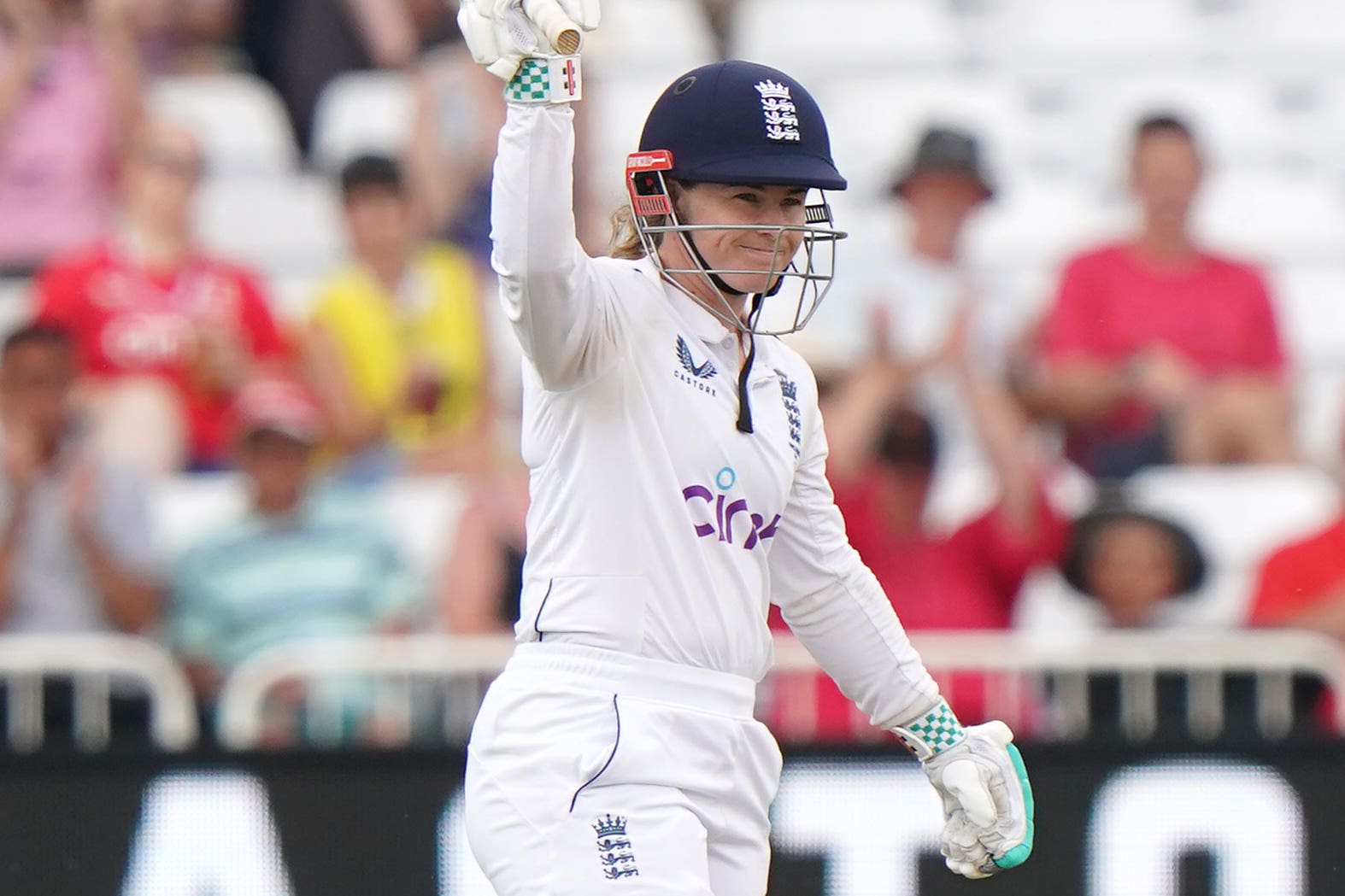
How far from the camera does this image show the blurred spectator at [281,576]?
21.5 feet

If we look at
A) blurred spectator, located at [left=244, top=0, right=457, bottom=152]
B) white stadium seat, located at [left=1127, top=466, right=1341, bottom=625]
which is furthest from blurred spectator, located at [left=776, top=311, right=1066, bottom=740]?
blurred spectator, located at [left=244, top=0, right=457, bottom=152]

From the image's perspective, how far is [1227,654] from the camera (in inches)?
237

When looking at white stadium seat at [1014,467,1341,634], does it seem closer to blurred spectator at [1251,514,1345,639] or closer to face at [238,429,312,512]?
blurred spectator at [1251,514,1345,639]

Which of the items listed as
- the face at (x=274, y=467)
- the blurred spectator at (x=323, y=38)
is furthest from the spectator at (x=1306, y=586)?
the blurred spectator at (x=323, y=38)

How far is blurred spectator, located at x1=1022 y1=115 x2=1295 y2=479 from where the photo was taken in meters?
7.18

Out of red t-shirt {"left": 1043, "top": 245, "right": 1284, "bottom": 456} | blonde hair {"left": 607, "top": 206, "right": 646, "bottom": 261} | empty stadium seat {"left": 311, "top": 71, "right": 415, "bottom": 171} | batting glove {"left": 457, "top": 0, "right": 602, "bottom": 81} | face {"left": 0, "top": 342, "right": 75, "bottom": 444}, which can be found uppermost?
batting glove {"left": 457, "top": 0, "right": 602, "bottom": 81}

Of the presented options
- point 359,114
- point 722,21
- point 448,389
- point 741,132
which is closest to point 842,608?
point 741,132

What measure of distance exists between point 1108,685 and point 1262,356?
1.86 meters

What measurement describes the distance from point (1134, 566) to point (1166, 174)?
5.40 feet

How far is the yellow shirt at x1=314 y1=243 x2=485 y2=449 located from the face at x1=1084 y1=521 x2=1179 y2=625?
200 centimetres

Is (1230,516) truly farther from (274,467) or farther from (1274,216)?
(274,467)

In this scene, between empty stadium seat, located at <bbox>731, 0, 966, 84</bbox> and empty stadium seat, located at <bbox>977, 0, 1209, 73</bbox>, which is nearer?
empty stadium seat, located at <bbox>731, 0, 966, 84</bbox>

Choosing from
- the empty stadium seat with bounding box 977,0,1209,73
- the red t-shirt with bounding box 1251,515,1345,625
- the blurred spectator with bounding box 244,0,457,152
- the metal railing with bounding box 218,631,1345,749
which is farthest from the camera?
the empty stadium seat with bounding box 977,0,1209,73

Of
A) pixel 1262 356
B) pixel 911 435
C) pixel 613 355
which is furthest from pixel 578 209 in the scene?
pixel 613 355
